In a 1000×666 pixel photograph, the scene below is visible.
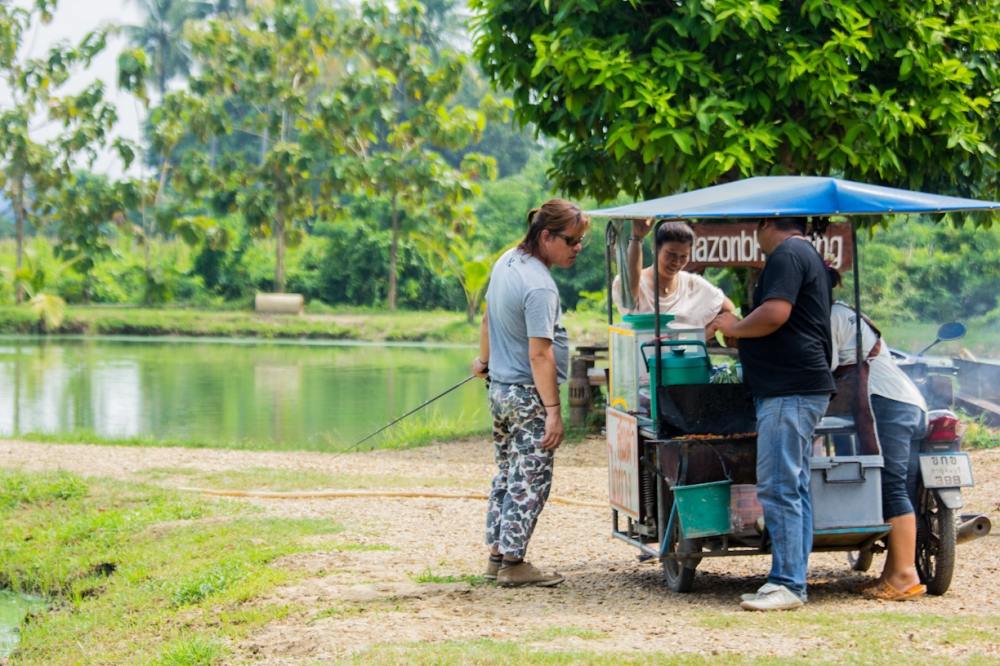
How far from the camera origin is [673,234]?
7508mm

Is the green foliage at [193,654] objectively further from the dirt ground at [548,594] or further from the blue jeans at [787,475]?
the blue jeans at [787,475]

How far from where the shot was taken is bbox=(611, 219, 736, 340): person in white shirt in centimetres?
745

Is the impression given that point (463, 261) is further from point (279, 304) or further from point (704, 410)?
point (704, 410)

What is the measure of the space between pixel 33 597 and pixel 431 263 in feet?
98.7

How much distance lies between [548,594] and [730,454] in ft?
3.64

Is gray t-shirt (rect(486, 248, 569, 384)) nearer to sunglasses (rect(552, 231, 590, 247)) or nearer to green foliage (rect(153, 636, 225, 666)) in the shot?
sunglasses (rect(552, 231, 590, 247))

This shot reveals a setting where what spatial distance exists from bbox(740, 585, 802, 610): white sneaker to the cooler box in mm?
361

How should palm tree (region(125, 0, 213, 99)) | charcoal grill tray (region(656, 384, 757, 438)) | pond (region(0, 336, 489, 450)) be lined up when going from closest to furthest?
charcoal grill tray (region(656, 384, 757, 438)) < pond (region(0, 336, 489, 450)) < palm tree (region(125, 0, 213, 99))

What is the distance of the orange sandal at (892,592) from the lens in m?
6.43

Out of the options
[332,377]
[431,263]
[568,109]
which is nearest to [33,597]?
[568,109]

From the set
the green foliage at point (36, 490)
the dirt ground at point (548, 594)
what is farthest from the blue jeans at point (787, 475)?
the green foliage at point (36, 490)

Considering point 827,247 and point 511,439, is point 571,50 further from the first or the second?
point 511,439

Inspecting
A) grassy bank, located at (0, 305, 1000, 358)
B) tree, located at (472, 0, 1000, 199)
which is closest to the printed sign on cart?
tree, located at (472, 0, 1000, 199)

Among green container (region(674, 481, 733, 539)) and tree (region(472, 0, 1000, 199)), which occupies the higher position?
tree (region(472, 0, 1000, 199))
